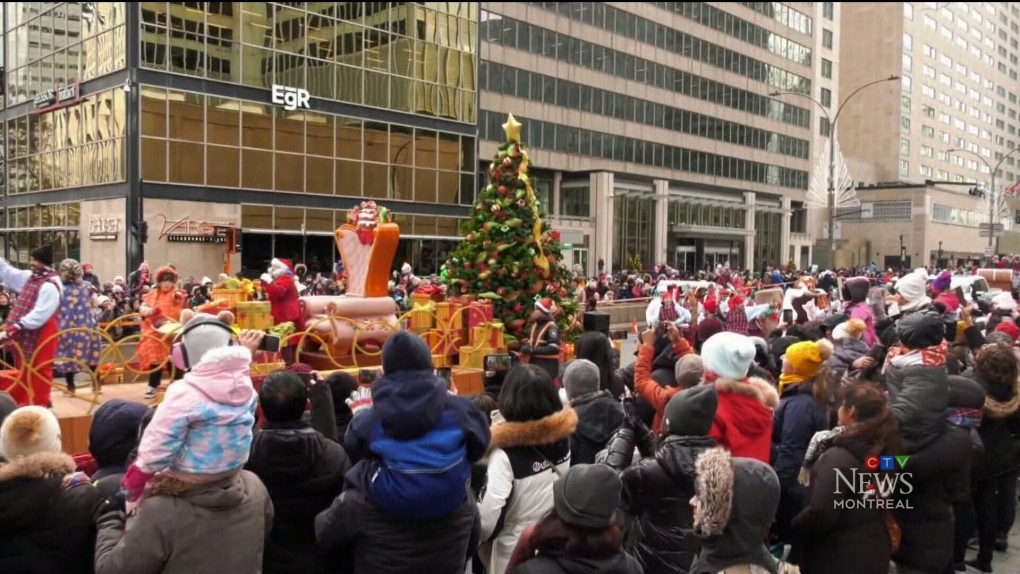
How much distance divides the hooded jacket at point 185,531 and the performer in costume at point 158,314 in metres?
4.95

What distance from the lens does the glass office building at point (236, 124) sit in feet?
96.8

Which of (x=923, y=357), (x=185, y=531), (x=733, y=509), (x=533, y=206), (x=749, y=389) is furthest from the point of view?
(x=533, y=206)

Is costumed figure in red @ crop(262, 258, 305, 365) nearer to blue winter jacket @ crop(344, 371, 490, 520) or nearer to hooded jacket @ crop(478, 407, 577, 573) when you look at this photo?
hooded jacket @ crop(478, 407, 577, 573)

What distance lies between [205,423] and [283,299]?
579cm

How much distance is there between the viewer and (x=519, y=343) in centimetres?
1059

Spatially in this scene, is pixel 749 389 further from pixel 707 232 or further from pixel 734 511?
pixel 707 232

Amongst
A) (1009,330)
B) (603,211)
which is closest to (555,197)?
(603,211)

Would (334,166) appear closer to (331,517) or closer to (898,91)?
(331,517)

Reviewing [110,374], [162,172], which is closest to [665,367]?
[110,374]

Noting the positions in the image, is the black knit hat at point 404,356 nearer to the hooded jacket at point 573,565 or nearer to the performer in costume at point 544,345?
the hooded jacket at point 573,565

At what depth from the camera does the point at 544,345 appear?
340 inches

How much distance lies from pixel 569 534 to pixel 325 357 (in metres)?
6.54

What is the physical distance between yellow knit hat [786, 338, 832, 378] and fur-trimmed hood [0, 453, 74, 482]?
14.1 ft

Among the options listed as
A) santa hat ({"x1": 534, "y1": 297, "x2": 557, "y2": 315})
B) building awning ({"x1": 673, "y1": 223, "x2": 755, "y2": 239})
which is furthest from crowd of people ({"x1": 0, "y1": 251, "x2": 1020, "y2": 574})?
building awning ({"x1": 673, "y1": 223, "x2": 755, "y2": 239})
